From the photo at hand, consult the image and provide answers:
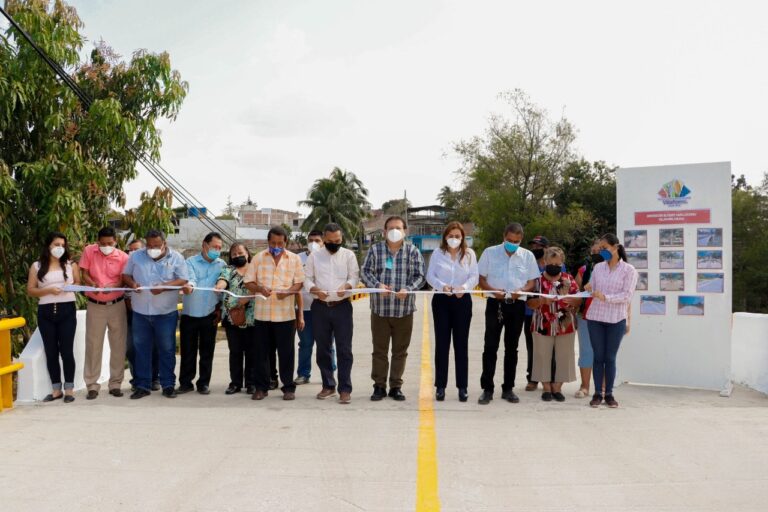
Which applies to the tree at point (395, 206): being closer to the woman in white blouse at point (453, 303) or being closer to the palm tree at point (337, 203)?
the palm tree at point (337, 203)

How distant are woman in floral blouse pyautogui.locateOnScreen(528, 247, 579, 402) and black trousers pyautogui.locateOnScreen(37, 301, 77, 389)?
5.15 metres

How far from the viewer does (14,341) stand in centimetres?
1066

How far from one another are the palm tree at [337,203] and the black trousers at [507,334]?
Answer: 162ft

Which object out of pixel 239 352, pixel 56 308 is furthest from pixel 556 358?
pixel 56 308

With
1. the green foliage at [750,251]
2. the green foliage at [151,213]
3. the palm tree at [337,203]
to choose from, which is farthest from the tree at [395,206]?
the green foliage at [151,213]

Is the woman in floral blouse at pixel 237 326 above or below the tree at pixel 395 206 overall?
below

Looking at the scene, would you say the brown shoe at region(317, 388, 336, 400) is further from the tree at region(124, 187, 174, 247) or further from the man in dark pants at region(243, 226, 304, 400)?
the tree at region(124, 187, 174, 247)

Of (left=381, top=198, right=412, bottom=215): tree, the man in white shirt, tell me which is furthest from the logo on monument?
(left=381, top=198, right=412, bottom=215): tree

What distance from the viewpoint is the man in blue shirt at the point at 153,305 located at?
761 centimetres

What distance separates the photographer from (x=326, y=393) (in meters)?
7.54

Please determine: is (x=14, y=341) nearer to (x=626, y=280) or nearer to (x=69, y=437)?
(x=69, y=437)

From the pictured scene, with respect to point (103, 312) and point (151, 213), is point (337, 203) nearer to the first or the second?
point (151, 213)

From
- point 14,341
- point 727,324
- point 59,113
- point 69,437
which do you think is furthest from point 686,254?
point 14,341

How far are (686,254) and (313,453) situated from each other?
525 centimetres
